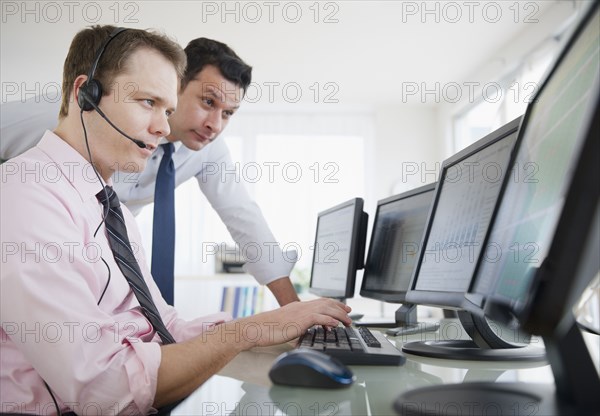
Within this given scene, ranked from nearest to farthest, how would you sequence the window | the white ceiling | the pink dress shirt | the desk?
the desk < the pink dress shirt < the white ceiling < the window

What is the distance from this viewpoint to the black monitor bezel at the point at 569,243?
388 millimetres

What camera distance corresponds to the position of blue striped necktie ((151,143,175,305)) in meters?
1.92

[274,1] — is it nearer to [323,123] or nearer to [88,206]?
[323,123]

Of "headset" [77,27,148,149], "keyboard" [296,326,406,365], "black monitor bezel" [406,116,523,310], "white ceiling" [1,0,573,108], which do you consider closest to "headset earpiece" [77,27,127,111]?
"headset" [77,27,148,149]

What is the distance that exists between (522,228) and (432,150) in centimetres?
529

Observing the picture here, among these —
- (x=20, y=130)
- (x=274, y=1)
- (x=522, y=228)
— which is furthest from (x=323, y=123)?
(x=522, y=228)

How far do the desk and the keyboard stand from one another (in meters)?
0.01

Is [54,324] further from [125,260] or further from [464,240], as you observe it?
[464,240]

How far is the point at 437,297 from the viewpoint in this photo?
3.55ft

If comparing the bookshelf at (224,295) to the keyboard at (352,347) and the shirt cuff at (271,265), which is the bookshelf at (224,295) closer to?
the shirt cuff at (271,265)

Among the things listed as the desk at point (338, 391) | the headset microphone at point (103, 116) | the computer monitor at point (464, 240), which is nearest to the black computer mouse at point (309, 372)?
the desk at point (338, 391)

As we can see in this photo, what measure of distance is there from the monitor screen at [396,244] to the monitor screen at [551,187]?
72 centimetres

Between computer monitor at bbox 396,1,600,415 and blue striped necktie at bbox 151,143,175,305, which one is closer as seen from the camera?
computer monitor at bbox 396,1,600,415

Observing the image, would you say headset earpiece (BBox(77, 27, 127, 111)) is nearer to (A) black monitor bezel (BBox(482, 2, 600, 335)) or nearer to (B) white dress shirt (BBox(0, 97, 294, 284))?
(B) white dress shirt (BBox(0, 97, 294, 284))
